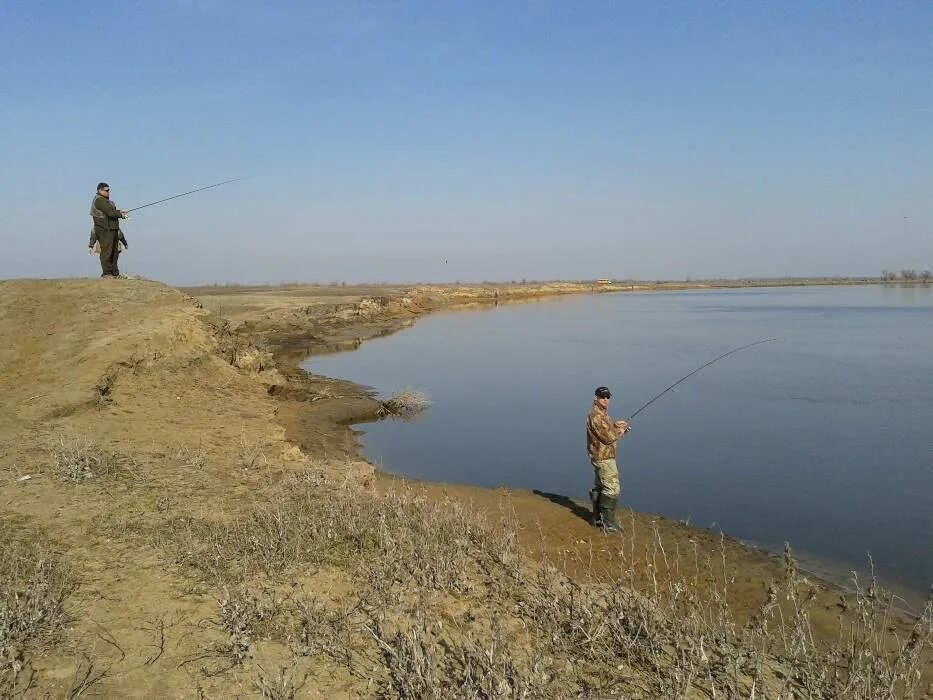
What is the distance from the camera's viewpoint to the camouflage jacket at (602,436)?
725 centimetres

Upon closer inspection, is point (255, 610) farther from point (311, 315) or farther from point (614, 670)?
point (311, 315)

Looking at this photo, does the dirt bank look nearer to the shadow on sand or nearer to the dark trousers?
the shadow on sand

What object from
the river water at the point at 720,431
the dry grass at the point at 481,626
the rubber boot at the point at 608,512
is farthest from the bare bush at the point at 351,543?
the river water at the point at 720,431

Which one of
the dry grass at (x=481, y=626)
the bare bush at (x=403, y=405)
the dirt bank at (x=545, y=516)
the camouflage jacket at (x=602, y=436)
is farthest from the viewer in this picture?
the bare bush at (x=403, y=405)

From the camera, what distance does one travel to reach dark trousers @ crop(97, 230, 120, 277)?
12.3m

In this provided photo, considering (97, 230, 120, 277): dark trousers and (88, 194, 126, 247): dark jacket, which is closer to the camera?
(88, 194, 126, 247): dark jacket

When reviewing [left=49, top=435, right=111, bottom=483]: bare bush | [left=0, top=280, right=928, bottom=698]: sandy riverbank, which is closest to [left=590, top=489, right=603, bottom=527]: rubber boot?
[left=0, top=280, right=928, bottom=698]: sandy riverbank

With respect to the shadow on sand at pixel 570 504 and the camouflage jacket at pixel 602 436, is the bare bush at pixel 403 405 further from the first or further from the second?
the camouflage jacket at pixel 602 436

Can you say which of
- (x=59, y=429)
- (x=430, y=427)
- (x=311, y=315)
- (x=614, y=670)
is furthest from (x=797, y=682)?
(x=311, y=315)

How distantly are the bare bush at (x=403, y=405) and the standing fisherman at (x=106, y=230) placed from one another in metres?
6.53

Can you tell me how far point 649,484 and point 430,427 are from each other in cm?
579

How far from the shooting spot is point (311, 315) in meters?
35.4

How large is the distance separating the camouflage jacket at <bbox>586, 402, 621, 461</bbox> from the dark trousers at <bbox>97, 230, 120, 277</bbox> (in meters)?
10.2

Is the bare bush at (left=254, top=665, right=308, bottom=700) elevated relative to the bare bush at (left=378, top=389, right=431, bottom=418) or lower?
elevated
